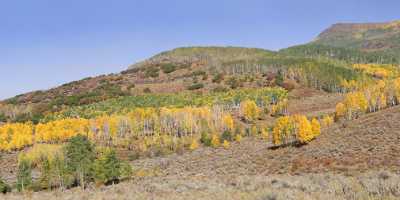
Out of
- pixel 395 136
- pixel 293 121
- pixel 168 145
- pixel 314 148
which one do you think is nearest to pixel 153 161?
pixel 168 145

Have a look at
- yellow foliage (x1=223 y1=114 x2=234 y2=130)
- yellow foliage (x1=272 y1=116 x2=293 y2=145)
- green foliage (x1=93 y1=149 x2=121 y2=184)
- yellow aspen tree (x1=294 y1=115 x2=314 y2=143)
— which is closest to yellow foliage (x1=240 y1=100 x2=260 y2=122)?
yellow foliage (x1=223 y1=114 x2=234 y2=130)

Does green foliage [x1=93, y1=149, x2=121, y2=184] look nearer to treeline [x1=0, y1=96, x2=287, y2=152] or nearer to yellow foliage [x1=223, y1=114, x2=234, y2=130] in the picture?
treeline [x1=0, y1=96, x2=287, y2=152]

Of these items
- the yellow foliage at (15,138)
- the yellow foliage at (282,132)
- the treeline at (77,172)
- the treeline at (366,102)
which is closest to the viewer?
the treeline at (77,172)

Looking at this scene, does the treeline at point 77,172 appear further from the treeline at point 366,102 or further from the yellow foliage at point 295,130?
the treeline at point 366,102

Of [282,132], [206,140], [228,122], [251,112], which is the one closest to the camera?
[282,132]

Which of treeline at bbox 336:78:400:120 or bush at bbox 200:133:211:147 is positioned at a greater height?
treeline at bbox 336:78:400:120

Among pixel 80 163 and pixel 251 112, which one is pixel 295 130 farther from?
pixel 251 112

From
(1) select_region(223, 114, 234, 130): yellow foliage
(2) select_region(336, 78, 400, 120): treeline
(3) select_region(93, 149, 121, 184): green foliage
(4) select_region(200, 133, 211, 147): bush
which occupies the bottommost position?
(4) select_region(200, 133, 211, 147): bush

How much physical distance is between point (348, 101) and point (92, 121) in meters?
99.6

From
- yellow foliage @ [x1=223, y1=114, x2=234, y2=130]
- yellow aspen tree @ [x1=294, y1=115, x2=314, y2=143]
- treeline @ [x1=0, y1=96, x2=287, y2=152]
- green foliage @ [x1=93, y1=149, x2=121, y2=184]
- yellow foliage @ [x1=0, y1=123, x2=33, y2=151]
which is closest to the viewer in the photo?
green foliage @ [x1=93, y1=149, x2=121, y2=184]

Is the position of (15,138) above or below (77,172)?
below

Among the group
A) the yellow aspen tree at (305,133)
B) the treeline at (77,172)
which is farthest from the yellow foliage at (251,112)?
the treeline at (77,172)

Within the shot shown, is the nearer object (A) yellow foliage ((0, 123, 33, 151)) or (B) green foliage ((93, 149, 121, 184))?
(B) green foliage ((93, 149, 121, 184))

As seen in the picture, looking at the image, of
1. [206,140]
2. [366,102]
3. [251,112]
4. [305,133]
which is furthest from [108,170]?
[251,112]
